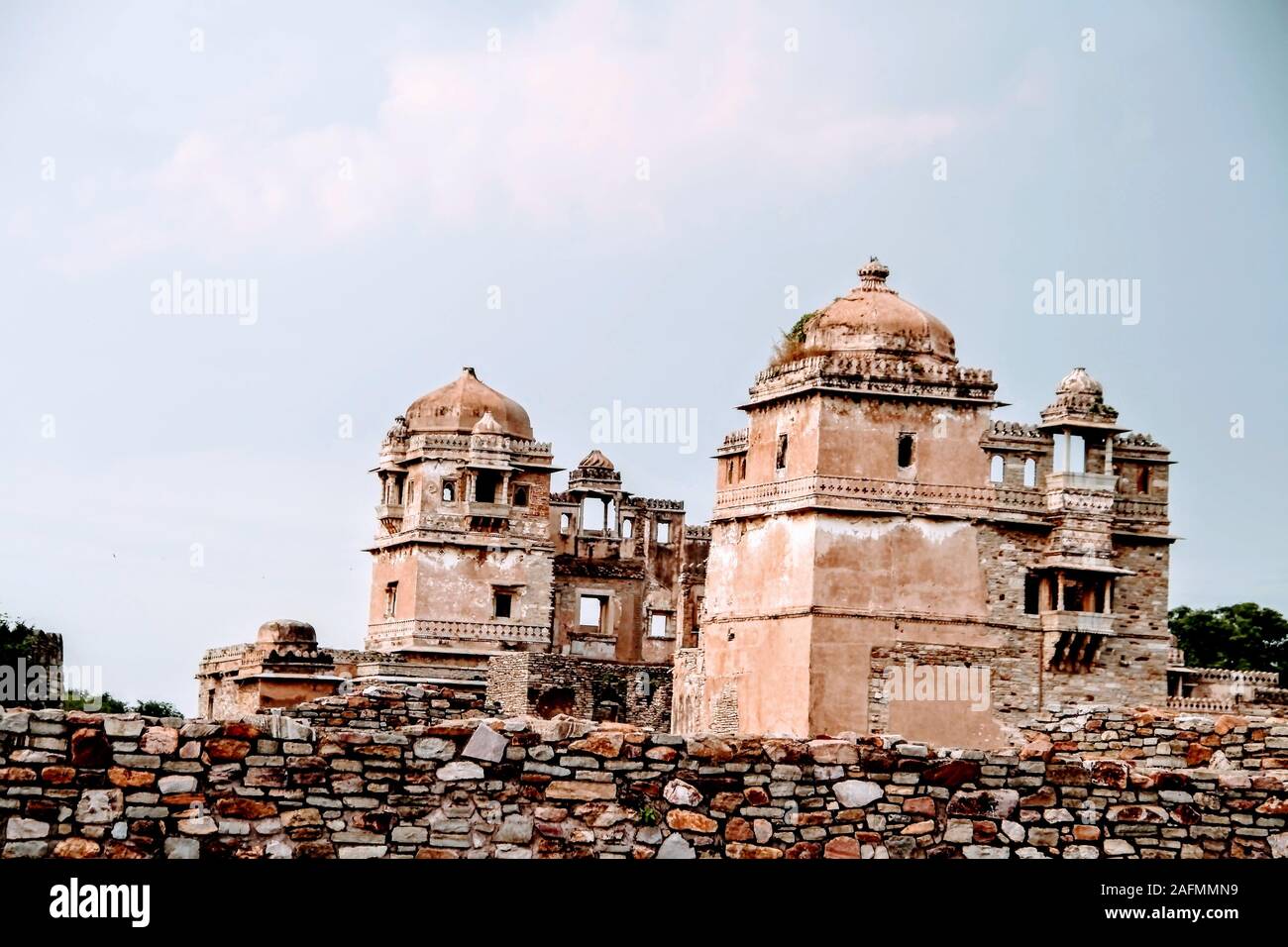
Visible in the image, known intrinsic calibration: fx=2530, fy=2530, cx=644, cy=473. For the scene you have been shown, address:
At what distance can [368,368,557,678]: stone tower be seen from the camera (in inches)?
2286

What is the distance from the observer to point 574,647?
63.3 m

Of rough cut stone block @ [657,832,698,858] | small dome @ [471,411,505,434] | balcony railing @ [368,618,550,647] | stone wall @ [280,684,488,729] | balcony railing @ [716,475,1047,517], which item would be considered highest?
small dome @ [471,411,505,434]

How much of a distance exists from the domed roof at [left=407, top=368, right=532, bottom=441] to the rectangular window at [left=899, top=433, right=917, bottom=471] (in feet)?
46.1

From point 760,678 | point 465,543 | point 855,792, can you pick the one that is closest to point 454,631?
point 465,543

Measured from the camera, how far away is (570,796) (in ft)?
49.4

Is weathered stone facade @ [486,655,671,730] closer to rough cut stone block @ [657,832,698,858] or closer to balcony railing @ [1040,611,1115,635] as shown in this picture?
balcony railing @ [1040,611,1115,635]

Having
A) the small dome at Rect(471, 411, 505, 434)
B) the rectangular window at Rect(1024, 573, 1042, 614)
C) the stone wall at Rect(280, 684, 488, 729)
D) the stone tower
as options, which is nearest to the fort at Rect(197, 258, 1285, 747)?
the rectangular window at Rect(1024, 573, 1042, 614)
